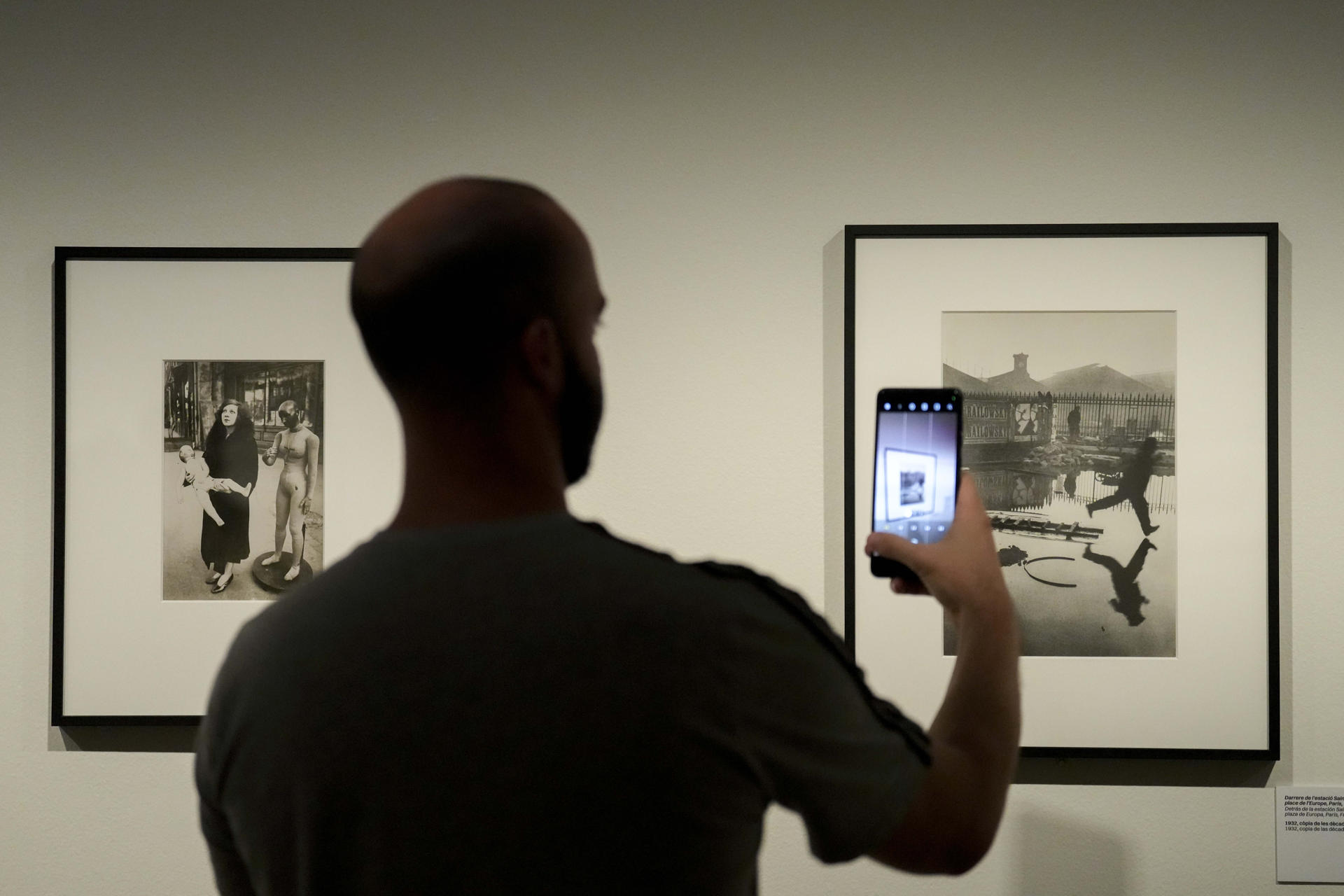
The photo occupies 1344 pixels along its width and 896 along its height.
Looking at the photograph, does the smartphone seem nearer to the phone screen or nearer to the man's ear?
the phone screen

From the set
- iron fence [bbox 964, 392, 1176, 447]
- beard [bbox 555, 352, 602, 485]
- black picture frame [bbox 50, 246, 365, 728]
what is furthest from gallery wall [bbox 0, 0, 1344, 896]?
beard [bbox 555, 352, 602, 485]

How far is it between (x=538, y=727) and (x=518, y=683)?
2 cm

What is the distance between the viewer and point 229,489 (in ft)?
4.48

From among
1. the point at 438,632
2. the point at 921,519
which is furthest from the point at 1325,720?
the point at 438,632

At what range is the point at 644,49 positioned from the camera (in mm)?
1376

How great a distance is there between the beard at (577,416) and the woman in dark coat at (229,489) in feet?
3.11

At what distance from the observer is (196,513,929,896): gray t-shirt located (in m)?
0.49

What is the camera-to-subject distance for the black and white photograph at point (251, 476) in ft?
4.47

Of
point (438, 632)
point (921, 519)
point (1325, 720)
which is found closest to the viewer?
point (438, 632)

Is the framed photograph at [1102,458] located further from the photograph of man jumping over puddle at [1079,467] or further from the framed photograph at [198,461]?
the framed photograph at [198,461]

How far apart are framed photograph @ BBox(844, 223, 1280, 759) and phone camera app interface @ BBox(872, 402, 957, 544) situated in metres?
0.34

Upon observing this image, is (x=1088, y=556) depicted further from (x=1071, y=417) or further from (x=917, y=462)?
(x=917, y=462)

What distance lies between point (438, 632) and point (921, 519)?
0.59 m

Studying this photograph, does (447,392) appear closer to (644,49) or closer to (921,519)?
(921,519)
